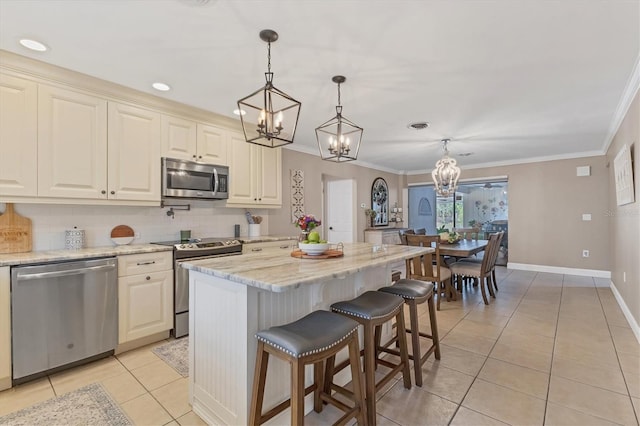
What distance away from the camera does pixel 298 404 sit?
130cm

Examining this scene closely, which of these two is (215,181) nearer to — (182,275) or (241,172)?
(241,172)

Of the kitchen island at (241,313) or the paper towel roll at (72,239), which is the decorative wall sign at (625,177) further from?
the paper towel roll at (72,239)

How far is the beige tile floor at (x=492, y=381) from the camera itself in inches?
71.5

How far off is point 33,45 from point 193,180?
1572mm

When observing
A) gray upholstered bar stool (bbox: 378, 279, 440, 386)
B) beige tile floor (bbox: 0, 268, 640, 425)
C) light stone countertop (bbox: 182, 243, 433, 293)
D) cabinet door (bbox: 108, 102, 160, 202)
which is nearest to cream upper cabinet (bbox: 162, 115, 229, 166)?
cabinet door (bbox: 108, 102, 160, 202)

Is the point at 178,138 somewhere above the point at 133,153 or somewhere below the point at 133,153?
above

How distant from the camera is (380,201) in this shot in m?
7.04

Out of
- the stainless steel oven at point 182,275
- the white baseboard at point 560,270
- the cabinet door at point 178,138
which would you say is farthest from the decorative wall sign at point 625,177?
the cabinet door at point 178,138

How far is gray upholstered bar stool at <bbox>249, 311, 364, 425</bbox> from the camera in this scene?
4.32 feet

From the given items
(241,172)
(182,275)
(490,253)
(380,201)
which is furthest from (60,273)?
(380,201)

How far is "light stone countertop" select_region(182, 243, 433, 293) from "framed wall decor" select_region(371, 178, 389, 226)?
4.63m

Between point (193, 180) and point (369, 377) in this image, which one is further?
point (193, 180)

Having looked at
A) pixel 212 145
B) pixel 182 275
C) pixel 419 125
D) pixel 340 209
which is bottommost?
pixel 182 275

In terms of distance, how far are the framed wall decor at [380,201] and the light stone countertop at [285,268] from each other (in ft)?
15.2
